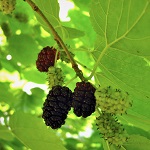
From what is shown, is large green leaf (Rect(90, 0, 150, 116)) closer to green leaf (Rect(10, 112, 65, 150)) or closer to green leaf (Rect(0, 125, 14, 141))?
green leaf (Rect(10, 112, 65, 150))

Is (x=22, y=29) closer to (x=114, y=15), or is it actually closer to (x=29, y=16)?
(x=29, y=16)

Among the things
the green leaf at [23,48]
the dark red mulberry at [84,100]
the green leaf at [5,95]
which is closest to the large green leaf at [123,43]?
the dark red mulberry at [84,100]

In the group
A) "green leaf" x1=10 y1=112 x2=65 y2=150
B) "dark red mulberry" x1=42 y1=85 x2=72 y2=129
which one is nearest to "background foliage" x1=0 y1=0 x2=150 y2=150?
"green leaf" x1=10 y1=112 x2=65 y2=150

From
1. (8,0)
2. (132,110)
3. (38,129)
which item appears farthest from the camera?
(132,110)

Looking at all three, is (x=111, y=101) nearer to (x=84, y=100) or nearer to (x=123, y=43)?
(x=84, y=100)

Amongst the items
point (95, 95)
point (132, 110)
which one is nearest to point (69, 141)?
point (132, 110)
